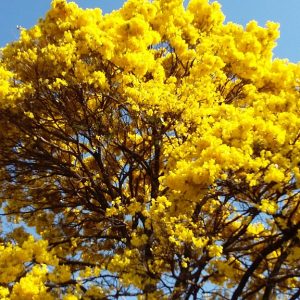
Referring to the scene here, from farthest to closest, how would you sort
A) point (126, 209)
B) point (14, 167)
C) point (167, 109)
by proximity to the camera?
point (14, 167)
point (167, 109)
point (126, 209)

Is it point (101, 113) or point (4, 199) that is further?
point (4, 199)

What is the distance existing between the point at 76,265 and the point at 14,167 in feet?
9.83

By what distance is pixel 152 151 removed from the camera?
39.0ft

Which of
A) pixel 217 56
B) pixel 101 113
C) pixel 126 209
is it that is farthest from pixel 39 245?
pixel 217 56

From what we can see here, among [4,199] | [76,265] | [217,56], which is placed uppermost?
[217,56]

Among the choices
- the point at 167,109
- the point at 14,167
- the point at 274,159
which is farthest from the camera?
the point at 14,167

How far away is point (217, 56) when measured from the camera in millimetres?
11445

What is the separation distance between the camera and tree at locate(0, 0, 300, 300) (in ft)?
25.8

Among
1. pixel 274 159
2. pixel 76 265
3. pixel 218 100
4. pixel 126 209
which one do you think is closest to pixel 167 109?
pixel 218 100

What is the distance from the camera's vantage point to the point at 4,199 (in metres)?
12.5

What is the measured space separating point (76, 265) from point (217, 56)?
18.5ft

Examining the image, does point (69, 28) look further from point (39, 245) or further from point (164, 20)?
point (39, 245)

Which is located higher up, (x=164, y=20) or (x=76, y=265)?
(x=164, y=20)

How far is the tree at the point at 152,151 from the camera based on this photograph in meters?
7.88
